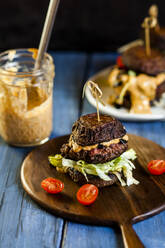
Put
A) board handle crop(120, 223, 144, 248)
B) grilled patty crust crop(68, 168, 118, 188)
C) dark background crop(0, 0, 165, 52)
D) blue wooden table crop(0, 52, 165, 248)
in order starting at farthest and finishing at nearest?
1. dark background crop(0, 0, 165, 52)
2. grilled patty crust crop(68, 168, 118, 188)
3. blue wooden table crop(0, 52, 165, 248)
4. board handle crop(120, 223, 144, 248)

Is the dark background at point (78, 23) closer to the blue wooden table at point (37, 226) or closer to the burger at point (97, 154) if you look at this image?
the blue wooden table at point (37, 226)

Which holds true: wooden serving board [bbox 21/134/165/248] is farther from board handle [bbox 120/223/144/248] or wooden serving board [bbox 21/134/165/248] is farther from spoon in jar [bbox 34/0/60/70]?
spoon in jar [bbox 34/0/60/70]

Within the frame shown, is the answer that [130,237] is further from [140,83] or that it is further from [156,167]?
[140,83]

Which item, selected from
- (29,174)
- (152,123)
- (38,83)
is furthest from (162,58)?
(29,174)

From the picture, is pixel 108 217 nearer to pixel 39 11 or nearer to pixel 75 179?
pixel 75 179

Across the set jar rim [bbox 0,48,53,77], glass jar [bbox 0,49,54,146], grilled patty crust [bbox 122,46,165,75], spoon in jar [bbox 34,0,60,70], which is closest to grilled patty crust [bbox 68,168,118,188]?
glass jar [bbox 0,49,54,146]
